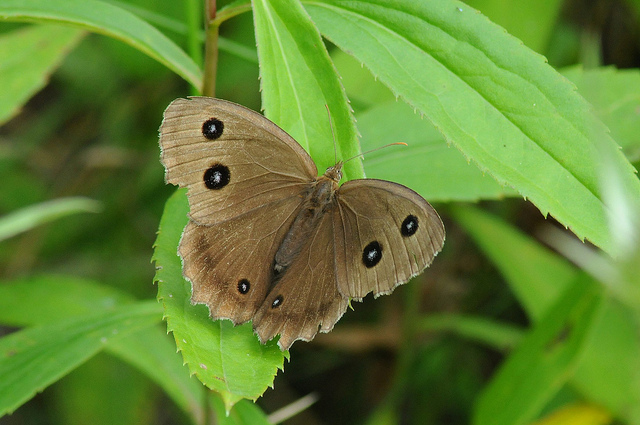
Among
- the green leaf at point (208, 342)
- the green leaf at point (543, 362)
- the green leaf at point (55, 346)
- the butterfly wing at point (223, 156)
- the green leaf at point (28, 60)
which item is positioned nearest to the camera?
the green leaf at point (208, 342)

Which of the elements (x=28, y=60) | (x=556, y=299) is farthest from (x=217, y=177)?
(x=556, y=299)

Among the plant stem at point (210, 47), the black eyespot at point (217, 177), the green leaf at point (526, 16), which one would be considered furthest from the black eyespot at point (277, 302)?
the green leaf at point (526, 16)

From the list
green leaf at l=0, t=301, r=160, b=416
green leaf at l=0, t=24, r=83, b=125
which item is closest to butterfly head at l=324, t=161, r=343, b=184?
green leaf at l=0, t=301, r=160, b=416

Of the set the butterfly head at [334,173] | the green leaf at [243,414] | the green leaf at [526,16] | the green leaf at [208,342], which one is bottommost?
the green leaf at [243,414]

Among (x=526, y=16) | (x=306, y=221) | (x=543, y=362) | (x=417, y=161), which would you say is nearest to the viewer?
(x=306, y=221)

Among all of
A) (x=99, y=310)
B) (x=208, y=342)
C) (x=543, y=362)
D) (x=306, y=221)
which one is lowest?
(x=99, y=310)

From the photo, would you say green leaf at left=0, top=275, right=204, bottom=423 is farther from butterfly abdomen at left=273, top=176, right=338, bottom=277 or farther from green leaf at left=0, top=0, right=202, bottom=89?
green leaf at left=0, top=0, right=202, bottom=89

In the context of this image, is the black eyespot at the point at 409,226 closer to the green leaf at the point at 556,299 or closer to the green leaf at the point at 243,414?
the green leaf at the point at 243,414

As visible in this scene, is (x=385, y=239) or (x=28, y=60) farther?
(x=28, y=60)

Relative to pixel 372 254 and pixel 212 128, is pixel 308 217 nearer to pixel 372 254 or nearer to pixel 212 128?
pixel 372 254
